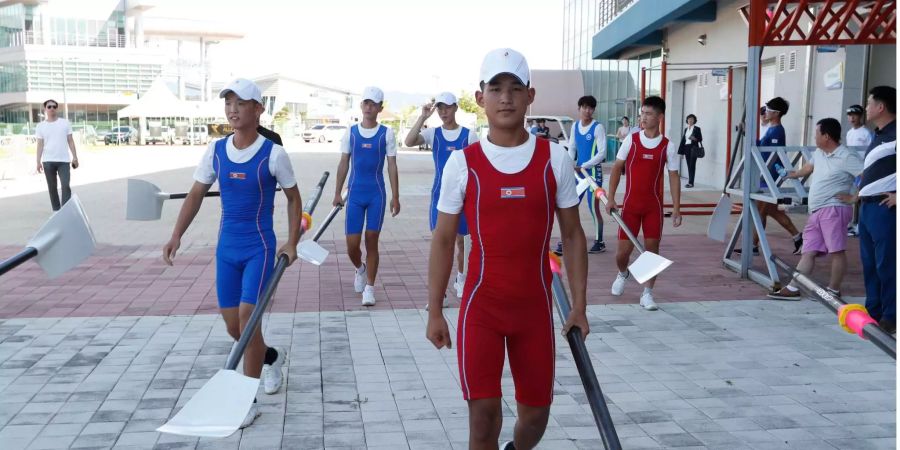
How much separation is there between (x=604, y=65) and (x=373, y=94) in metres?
26.7

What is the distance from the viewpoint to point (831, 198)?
7496 mm

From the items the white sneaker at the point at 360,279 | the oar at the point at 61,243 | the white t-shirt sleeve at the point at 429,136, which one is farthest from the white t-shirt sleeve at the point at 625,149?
the oar at the point at 61,243

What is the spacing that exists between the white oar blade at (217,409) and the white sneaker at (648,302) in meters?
4.73

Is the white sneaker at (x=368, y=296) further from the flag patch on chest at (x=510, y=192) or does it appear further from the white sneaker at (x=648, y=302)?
the flag patch on chest at (x=510, y=192)

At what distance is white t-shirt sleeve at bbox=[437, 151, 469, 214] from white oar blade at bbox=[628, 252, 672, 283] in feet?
6.60

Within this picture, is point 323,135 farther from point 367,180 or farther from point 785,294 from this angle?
point 785,294

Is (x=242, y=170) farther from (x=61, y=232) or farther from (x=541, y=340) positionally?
(x=541, y=340)

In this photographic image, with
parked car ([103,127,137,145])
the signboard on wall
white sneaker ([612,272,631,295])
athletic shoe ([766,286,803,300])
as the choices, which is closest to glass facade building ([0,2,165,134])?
parked car ([103,127,137,145])

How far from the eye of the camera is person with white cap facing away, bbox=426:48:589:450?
3279 mm

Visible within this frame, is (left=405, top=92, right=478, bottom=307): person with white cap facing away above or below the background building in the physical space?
below

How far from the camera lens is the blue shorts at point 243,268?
4.79 m

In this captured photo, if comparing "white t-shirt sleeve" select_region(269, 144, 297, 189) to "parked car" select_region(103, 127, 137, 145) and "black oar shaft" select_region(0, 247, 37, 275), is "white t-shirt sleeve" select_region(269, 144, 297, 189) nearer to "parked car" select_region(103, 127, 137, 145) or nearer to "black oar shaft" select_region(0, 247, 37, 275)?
"black oar shaft" select_region(0, 247, 37, 275)

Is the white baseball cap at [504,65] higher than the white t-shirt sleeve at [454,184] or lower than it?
higher

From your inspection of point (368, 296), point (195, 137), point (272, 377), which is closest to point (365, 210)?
point (368, 296)
